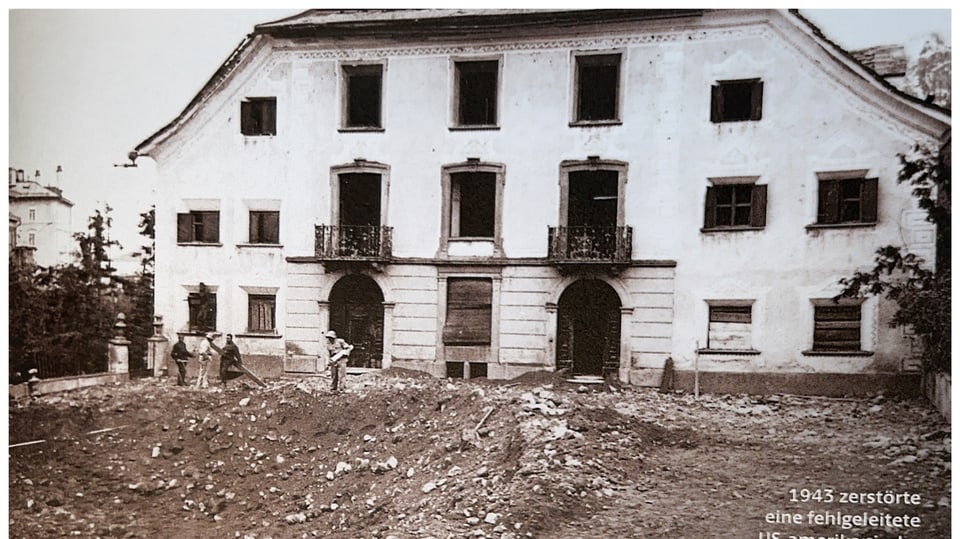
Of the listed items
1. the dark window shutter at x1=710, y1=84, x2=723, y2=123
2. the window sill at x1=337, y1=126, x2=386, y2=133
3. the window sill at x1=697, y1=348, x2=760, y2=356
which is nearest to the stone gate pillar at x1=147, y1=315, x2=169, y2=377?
the window sill at x1=337, y1=126, x2=386, y2=133

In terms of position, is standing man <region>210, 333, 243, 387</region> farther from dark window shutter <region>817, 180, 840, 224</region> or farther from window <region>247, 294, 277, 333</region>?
dark window shutter <region>817, 180, 840, 224</region>

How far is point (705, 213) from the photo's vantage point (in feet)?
10.6

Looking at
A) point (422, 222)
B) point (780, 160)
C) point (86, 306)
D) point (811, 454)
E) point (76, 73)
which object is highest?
point (76, 73)

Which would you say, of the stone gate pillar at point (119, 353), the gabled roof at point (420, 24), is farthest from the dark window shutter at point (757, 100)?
the stone gate pillar at point (119, 353)

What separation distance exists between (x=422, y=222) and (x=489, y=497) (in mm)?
1249

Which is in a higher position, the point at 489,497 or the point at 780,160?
the point at 780,160

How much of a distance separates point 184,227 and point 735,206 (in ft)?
8.33

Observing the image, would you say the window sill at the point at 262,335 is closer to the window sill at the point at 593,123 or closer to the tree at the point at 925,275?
the window sill at the point at 593,123

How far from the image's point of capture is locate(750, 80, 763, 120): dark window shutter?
3.16m

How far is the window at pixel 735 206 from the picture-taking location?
318cm

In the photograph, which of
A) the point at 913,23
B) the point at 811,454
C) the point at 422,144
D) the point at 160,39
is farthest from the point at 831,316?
the point at 160,39

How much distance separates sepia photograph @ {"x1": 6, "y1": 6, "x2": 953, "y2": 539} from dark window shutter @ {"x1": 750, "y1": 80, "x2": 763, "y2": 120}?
0.7 inches

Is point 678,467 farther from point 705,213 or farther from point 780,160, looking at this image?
point 780,160

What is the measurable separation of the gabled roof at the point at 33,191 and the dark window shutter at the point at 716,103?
9.91 feet
